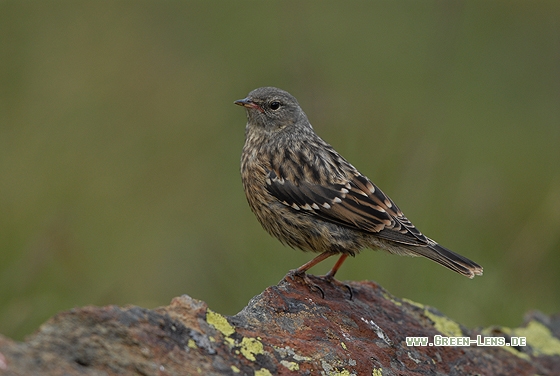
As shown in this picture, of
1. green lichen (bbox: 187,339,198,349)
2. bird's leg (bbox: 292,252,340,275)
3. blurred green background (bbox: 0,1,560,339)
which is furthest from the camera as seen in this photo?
blurred green background (bbox: 0,1,560,339)

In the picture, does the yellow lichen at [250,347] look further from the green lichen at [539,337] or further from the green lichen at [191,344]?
the green lichen at [539,337]

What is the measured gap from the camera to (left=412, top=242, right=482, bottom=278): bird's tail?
477cm

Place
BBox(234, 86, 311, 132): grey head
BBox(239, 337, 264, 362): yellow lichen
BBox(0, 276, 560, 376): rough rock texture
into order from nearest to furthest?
BBox(0, 276, 560, 376): rough rock texture, BBox(239, 337, 264, 362): yellow lichen, BBox(234, 86, 311, 132): grey head

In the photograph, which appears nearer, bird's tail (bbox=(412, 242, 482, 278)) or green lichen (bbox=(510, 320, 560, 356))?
bird's tail (bbox=(412, 242, 482, 278))

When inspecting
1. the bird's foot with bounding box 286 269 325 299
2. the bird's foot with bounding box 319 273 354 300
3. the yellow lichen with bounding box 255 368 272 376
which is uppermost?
the bird's foot with bounding box 319 273 354 300

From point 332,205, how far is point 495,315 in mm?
2070

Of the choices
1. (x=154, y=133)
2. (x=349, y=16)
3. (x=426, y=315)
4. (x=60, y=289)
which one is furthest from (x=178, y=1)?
(x=426, y=315)

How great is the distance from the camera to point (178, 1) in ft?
43.0

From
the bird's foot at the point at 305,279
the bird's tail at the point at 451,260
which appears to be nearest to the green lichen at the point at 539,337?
the bird's tail at the point at 451,260

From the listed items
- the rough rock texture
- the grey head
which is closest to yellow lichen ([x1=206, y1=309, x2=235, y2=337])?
the rough rock texture

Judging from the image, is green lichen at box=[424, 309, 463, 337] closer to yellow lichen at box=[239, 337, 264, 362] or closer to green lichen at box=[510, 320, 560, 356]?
green lichen at box=[510, 320, 560, 356]

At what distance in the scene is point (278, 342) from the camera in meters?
3.60

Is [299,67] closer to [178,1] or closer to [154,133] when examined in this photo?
[154,133]

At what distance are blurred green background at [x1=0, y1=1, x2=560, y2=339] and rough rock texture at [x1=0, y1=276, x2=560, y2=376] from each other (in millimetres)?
1271
